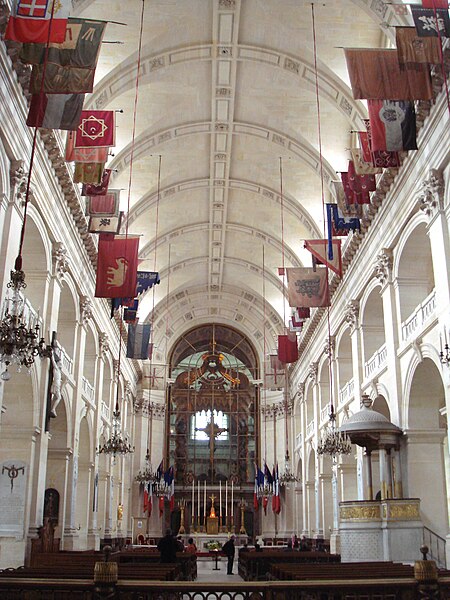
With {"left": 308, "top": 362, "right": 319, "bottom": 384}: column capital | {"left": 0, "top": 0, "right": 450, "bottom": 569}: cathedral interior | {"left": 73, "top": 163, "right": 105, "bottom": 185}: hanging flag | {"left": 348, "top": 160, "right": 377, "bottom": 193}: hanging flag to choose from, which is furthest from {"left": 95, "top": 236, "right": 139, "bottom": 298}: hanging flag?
{"left": 308, "top": 362, "right": 319, "bottom": 384}: column capital

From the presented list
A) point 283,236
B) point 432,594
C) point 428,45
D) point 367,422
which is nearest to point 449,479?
point 367,422

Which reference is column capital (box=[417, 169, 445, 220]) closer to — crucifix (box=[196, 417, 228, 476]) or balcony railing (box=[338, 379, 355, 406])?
balcony railing (box=[338, 379, 355, 406])

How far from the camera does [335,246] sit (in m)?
23.5

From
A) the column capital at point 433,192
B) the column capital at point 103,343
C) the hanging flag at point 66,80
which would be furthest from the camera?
the column capital at point 103,343

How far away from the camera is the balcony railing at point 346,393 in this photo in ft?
83.6

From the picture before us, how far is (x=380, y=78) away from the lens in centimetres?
1358

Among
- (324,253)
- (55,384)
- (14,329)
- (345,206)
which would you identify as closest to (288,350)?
(324,253)

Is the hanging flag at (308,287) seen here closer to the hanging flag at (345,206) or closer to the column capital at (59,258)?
the hanging flag at (345,206)

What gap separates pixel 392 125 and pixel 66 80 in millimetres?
7017

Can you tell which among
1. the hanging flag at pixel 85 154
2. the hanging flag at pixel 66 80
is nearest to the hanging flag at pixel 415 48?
the hanging flag at pixel 66 80

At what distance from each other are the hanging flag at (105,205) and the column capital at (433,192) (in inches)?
355

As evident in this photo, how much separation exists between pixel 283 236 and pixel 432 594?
26.9 metres

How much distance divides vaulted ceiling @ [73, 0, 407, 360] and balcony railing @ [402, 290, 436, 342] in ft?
22.5

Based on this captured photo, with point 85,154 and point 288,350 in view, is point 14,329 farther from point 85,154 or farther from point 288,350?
point 288,350
